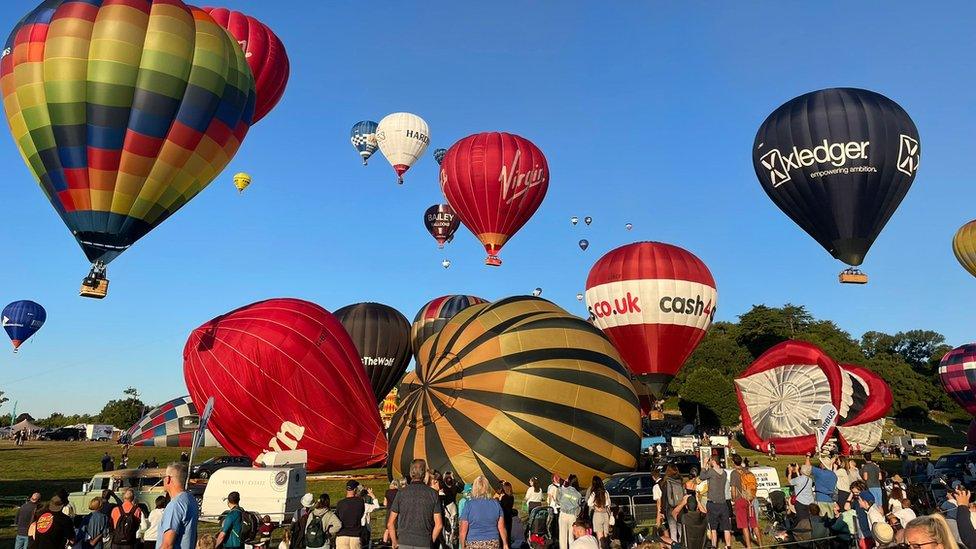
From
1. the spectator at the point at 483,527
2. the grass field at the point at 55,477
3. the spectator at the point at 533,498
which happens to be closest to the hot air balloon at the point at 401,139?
the grass field at the point at 55,477

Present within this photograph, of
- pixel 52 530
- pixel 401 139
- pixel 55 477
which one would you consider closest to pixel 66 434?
pixel 401 139

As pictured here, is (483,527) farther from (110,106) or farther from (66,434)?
(66,434)

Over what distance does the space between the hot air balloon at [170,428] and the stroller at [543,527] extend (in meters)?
27.7

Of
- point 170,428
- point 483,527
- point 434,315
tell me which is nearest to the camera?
point 483,527

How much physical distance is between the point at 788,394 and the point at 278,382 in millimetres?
23462

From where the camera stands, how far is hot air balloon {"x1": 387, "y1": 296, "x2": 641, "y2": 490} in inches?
622

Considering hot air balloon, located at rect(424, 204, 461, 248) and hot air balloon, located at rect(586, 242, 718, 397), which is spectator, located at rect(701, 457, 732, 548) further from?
hot air balloon, located at rect(424, 204, 461, 248)

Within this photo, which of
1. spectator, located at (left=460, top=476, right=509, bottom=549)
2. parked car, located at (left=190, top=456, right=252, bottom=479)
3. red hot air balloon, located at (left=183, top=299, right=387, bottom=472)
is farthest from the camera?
parked car, located at (left=190, top=456, right=252, bottom=479)

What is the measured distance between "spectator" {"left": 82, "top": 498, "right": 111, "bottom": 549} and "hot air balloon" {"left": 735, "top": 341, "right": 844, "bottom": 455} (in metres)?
28.8

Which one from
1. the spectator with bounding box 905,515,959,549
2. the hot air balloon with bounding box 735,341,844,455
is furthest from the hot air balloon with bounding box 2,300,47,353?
the spectator with bounding box 905,515,959,549

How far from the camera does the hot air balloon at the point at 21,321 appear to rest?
5034 centimetres

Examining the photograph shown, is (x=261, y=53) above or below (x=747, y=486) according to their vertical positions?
above

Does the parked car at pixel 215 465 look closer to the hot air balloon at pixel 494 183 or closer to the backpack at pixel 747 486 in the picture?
the hot air balloon at pixel 494 183

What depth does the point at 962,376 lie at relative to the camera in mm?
43500
